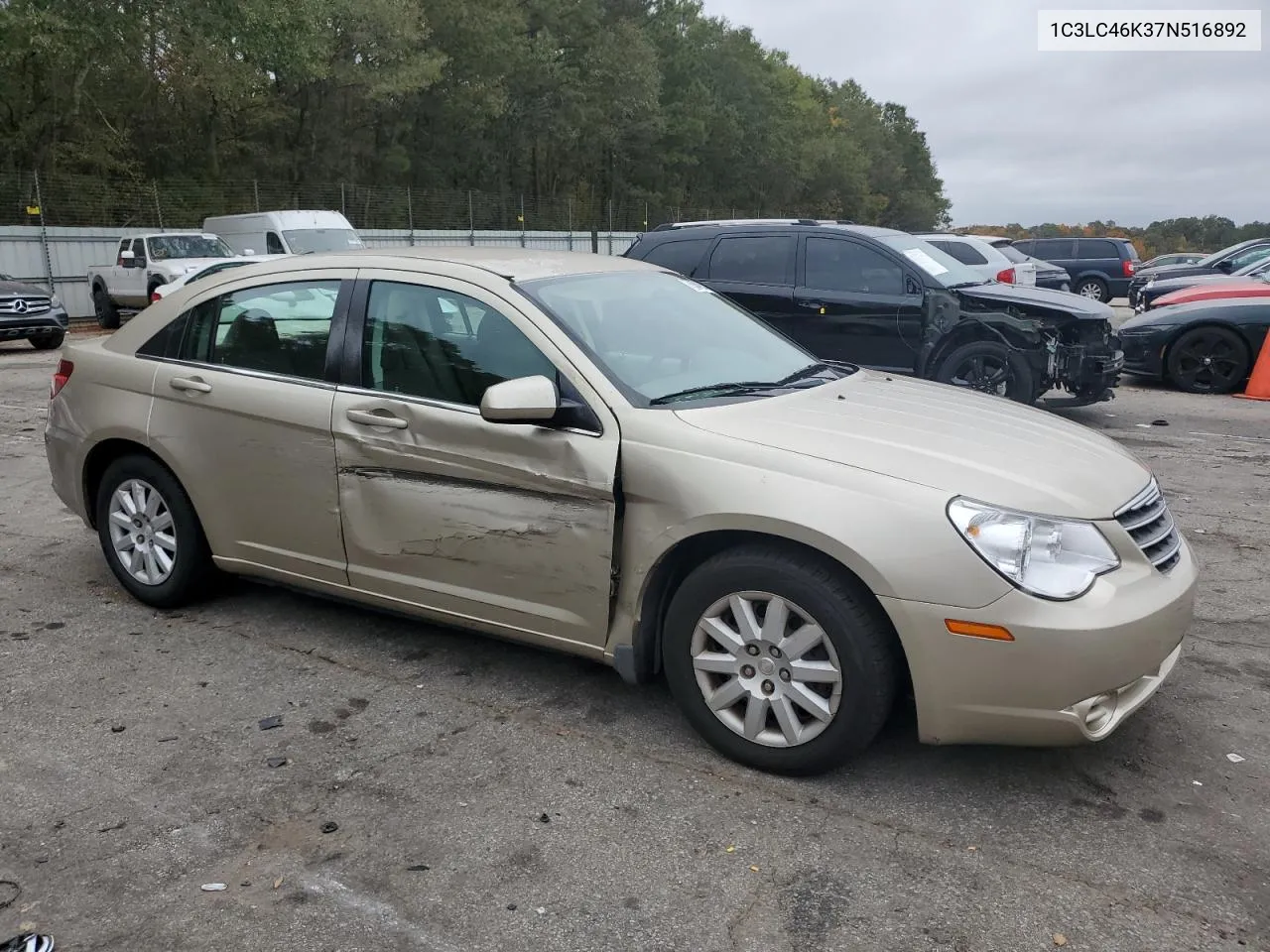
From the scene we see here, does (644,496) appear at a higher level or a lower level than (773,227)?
lower

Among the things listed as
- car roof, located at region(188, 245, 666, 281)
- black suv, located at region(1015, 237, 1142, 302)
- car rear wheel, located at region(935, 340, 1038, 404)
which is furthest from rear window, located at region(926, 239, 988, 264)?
car roof, located at region(188, 245, 666, 281)

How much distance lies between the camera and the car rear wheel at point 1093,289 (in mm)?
26844

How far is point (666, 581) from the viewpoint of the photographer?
350 cm

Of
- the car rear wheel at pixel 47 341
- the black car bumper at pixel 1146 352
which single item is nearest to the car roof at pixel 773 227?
the black car bumper at pixel 1146 352

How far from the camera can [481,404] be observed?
3506 millimetres

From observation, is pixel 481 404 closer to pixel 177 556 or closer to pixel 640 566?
pixel 640 566

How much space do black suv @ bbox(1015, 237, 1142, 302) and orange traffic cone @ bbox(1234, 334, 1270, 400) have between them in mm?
15929

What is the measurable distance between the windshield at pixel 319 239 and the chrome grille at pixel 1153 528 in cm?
1936

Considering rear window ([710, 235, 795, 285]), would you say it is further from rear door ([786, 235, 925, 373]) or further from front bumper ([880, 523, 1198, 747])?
front bumper ([880, 523, 1198, 747])

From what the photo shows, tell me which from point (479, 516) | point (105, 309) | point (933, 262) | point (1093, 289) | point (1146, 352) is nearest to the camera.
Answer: point (479, 516)

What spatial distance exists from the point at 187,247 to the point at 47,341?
433cm

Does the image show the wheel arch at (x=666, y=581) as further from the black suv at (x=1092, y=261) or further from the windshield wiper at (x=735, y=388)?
the black suv at (x=1092, y=261)

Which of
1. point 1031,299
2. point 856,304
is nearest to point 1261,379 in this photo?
point 1031,299

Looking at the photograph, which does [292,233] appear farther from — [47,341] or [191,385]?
[191,385]
